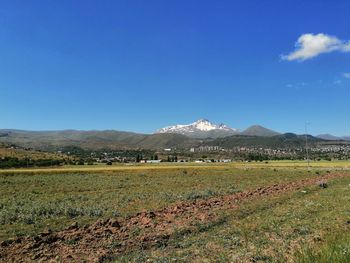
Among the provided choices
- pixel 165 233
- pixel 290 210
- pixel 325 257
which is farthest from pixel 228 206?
pixel 325 257

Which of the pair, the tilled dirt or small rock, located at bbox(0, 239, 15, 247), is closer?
the tilled dirt

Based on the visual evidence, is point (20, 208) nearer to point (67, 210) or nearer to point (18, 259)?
point (67, 210)

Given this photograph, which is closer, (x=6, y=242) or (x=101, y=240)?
(x=101, y=240)

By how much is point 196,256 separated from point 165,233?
4362 mm

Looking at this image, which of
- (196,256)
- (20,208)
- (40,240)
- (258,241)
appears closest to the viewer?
(196,256)

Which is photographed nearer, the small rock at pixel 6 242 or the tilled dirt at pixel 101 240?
the tilled dirt at pixel 101 240

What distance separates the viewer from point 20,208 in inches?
1131

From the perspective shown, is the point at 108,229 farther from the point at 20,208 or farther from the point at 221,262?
the point at 20,208

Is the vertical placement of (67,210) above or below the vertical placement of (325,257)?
below

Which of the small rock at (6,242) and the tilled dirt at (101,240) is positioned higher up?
the tilled dirt at (101,240)

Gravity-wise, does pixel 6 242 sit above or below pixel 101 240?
below

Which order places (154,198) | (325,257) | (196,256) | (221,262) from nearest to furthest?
(325,257), (221,262), (196,256), (154,198)

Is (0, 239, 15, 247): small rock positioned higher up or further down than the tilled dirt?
further down

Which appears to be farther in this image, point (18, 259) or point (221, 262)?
point (18, 259)
